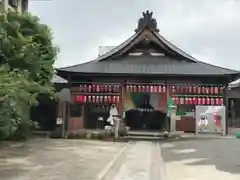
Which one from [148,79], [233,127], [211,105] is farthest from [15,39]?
[233,127]

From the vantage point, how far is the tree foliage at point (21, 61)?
1417cm

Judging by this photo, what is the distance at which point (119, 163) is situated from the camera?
1493 centimetres

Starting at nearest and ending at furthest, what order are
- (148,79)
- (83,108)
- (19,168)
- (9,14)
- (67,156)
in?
(19,168), (67,156), (9,14), (148,79), (83,108)

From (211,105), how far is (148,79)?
4.54m

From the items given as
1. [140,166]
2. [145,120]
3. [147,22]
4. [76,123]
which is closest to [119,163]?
[140,166]

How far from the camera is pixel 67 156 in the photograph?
16125 mm

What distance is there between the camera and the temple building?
27.5 meters

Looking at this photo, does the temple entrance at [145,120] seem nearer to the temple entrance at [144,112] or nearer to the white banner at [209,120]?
the temple entrance at [144,112]

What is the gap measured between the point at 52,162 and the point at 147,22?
17.6 m

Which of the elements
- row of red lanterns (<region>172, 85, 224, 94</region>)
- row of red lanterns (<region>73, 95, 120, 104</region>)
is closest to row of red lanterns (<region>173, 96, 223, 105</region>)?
row of red lanterns (<region>172, 85, 224, 94</region>)

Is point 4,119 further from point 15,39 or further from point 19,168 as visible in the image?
point 19,168

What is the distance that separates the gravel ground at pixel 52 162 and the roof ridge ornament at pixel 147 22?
13147 millimetres

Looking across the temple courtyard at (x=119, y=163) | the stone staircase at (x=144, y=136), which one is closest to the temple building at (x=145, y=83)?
the stone staircase at (x=144, y=136)

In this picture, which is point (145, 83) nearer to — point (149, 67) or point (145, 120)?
point (149, 67)
